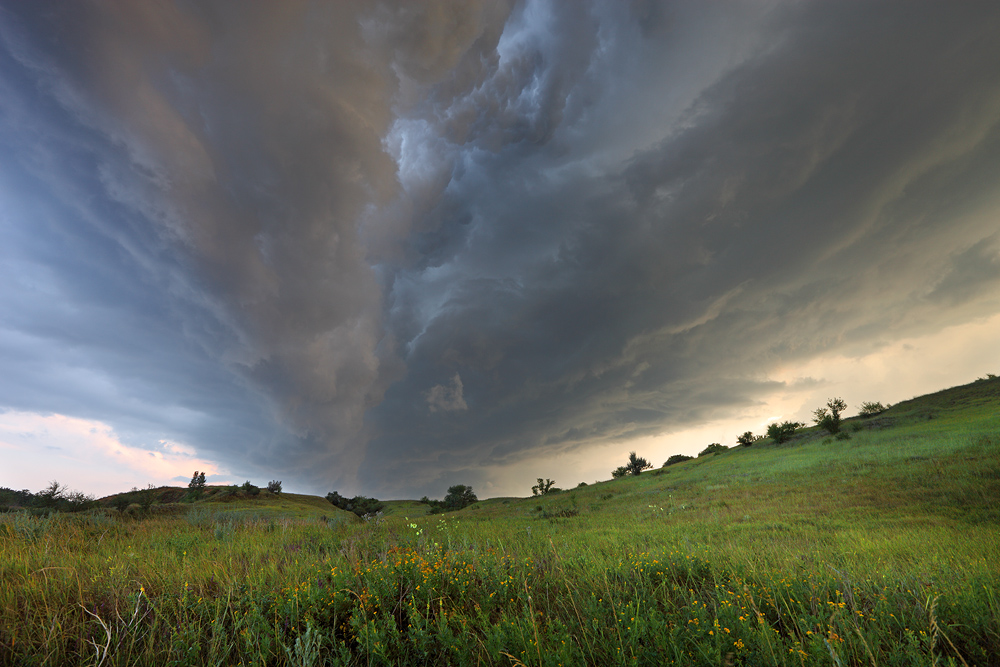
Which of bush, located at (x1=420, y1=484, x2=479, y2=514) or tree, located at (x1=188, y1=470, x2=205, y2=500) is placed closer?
tree, located at (x1=188, y1=470, x2=205, y2=500)

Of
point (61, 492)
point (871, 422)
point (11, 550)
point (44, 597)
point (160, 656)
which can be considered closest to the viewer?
point (160, 656)

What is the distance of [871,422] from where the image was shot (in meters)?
42.0

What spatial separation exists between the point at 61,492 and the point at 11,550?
22.8 meters

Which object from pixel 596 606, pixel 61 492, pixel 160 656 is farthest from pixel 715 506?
pixel 61 492

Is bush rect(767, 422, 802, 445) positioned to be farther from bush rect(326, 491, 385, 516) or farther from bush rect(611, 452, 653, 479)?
bush rect(326, 491, 385, 516)

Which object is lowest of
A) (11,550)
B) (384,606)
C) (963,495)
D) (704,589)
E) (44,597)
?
(963,495)

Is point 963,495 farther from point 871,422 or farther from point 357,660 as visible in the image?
point 871,422

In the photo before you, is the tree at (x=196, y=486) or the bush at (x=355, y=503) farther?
the bush at (x=355, y=503)

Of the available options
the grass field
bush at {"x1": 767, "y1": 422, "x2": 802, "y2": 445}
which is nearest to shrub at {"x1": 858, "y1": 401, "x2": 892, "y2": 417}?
bush at {"x1": 767, "y1": 422, "x2": 802, "y2": 445}

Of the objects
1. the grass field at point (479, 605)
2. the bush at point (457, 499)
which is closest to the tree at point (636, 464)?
the bush at point (457, 499)

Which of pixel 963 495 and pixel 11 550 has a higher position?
pixel 11 550

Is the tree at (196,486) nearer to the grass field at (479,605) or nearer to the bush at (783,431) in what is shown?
the grass field at (479,605)

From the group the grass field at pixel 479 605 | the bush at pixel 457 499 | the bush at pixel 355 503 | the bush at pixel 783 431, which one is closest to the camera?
the grass field at pixel 479 605

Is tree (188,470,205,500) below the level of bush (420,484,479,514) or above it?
above
